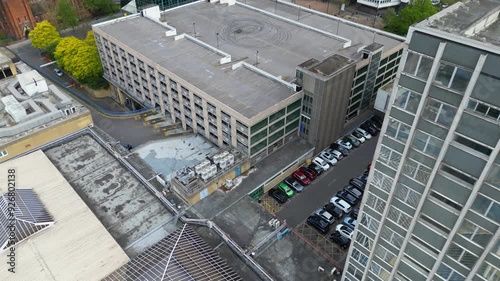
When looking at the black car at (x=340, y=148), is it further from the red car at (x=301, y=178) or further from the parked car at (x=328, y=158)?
the red car at (x=301, y=178)

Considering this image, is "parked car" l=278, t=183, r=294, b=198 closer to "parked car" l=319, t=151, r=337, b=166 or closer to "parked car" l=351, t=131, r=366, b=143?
"parked car" l=319, t=151, r=337, b=166

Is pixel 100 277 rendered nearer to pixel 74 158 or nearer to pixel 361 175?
pixel 74 158

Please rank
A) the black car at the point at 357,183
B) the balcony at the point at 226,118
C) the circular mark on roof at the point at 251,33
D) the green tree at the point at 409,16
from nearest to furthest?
the balcony at the point at 226,118 → the black car at the point at 357,183 → the circular mark on roof at the point at 251,33 → the green tree at the point at 409,16

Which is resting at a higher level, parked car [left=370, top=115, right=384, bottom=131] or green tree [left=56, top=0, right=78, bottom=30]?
green tree [left=56, top=0, right=78, bottom=30]

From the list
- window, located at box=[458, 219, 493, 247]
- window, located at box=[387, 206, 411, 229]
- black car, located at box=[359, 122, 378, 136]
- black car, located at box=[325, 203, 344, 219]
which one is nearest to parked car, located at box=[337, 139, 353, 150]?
black car, located at box=[359, 122, 378, 136]

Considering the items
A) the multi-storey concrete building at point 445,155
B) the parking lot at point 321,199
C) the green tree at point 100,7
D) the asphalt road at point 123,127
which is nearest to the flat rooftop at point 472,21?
the multi-storey concrete building at point 445,155

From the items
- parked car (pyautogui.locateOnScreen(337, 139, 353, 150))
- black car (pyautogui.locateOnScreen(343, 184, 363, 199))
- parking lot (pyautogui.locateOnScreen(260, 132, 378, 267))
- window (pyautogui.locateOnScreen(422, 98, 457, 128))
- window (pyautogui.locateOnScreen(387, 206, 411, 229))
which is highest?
window (pyautogui.locateOnScreen(422, 98, 457, 128))

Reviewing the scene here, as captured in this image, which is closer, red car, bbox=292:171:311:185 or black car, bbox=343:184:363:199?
black car, bbox=343:184:363:199

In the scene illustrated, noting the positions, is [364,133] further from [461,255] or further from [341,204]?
[461,255]
